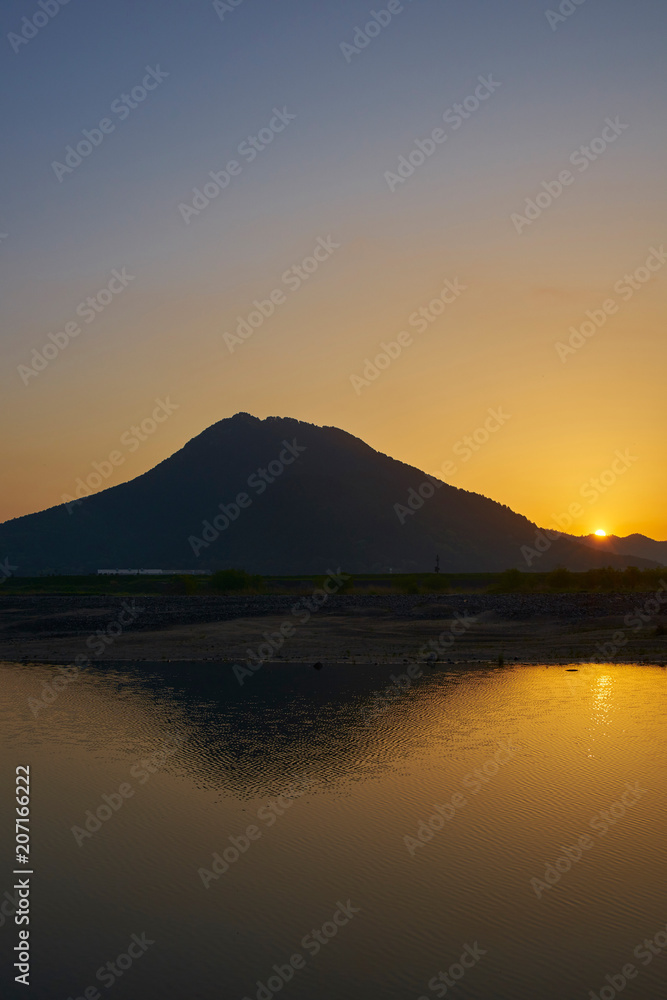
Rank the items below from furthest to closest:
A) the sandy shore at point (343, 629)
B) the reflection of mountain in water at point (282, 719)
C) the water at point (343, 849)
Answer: the sandy shore at point (343, 629) < the reflection of mountain in water at point (282, 719) < the water at point (343, 849)

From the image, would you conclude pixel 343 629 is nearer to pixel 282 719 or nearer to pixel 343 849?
pixel 282 719

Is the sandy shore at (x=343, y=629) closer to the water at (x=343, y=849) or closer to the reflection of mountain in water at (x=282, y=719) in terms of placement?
the reflection of mountain in water at (x=282, y=719)

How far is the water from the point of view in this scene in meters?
12.5

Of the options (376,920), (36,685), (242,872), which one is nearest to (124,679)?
(36,685)

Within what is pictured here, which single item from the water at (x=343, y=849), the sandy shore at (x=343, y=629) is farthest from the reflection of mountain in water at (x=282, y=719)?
the sandy shore at (x=343, y=629)

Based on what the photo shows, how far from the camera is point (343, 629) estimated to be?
64.3 meters

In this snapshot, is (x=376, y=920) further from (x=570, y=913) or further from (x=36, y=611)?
(x=36, y=611)

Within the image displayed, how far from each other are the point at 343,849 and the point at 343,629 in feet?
153

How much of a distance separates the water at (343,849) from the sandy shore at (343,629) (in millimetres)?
18451

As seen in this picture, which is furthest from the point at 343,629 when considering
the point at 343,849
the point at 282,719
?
the point at 343,849

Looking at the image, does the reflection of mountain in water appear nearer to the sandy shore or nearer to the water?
the water

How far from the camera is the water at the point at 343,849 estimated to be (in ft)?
41.0

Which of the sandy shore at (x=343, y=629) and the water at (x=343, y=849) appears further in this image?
the sandy shore at (x=343, y=629)

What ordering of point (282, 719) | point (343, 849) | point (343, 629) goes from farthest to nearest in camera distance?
point (343, 629) < point (282, 719) < point (343, 849)
